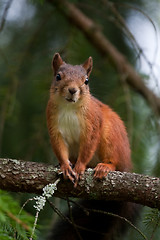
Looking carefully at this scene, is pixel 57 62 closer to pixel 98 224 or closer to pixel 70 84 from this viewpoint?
pixel 70 84

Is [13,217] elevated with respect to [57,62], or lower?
lower

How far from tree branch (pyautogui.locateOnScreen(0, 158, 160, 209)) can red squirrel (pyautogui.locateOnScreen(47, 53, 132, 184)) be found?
0.16 metres

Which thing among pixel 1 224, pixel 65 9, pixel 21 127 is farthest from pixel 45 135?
pixel 1 224

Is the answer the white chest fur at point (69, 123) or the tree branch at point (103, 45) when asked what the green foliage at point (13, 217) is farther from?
the tree branch at point (103, 45)

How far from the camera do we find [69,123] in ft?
8.05

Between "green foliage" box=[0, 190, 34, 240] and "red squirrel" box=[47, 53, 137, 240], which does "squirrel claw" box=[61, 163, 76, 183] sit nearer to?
"red squirrel" box=[47, 53, 137, 240]

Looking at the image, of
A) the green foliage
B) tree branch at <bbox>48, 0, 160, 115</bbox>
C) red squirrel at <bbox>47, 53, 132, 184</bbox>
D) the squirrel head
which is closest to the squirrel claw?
red squirrel at <bbox>47, 53, 132, 184</bbox>

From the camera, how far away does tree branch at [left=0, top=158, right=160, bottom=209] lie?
77.3 inches

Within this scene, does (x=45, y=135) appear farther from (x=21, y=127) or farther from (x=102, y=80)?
(x=102, y=80)

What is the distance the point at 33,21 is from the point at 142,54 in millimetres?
1535

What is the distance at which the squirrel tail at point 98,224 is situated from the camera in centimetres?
233

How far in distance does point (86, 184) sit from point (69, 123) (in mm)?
507

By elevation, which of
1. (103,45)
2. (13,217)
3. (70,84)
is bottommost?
(13,217)

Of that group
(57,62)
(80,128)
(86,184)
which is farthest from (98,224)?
(57,62)
